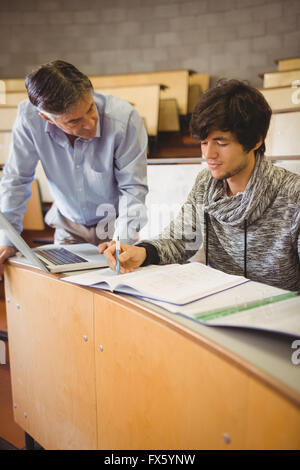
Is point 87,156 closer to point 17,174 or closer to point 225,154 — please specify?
point 17,174

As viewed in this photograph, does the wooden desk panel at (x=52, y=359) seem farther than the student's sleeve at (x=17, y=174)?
No

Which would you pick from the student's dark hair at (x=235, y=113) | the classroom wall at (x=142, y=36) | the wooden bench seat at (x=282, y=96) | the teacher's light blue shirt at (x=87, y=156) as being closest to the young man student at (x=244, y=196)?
the student's dark hair at (x=235, y=113)

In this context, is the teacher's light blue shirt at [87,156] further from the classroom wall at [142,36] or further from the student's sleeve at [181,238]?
the classroom wall at [142,36]

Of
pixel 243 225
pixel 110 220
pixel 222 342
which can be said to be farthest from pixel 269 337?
pixel 110 220

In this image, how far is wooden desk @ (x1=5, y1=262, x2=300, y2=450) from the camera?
37 cm

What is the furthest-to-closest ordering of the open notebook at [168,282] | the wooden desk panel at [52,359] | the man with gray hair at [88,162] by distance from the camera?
the man with gray hair at [88,162], the wooden desk panel at [52,359], the open notebook at [168,282]

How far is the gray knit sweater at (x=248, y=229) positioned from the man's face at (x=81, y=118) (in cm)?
Result: 30

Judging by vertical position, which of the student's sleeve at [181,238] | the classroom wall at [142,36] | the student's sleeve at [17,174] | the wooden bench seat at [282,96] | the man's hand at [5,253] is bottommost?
the man's hand at [5,253]

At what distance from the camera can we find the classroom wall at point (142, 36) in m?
2.97
